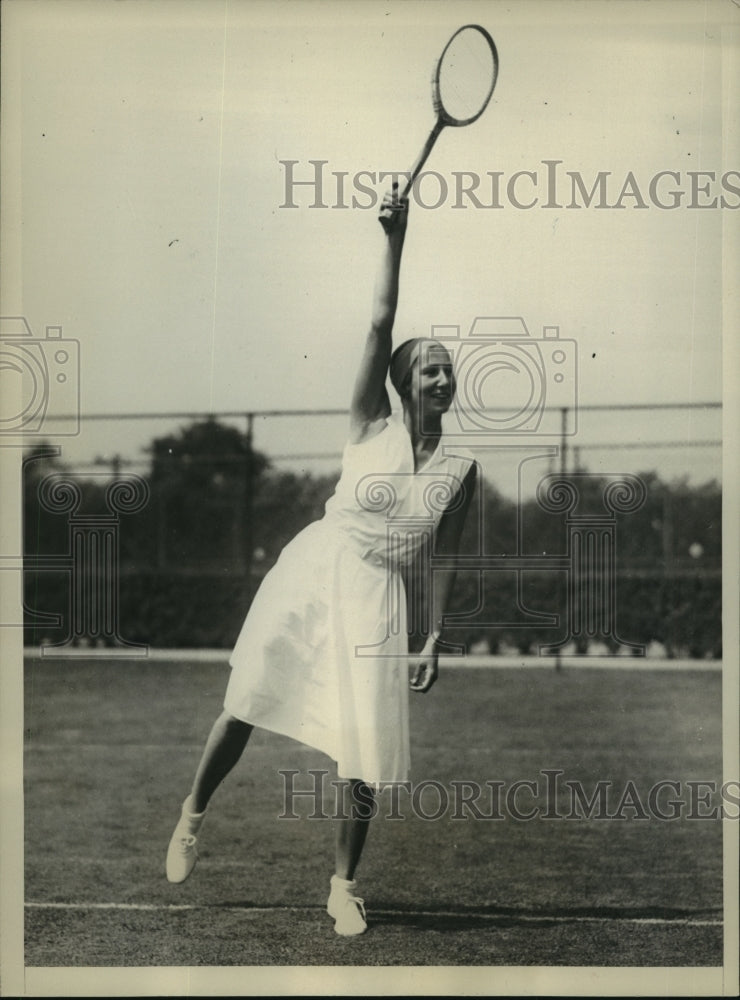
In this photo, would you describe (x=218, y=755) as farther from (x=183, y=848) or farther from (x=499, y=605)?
(x=499, y=605)

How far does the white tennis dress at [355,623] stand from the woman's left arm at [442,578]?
0.18ft

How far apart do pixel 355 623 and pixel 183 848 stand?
1.14 metres

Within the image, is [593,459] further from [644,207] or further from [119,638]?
[119,638]

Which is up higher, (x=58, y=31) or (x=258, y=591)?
(x=58, y=31)

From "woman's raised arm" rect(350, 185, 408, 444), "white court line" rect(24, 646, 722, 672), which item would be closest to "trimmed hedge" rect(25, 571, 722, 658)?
"white court line" rect(24, 646, 722, 672)

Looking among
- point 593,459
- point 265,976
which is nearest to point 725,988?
point 265,976

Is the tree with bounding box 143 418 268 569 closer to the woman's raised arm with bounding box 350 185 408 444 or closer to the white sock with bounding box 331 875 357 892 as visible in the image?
the woman's raised arm with bounding box 350 185 408 444

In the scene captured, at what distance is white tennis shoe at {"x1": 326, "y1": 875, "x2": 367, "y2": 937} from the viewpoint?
197 inches

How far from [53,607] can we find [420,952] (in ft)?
6.34

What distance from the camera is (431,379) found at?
197 inches

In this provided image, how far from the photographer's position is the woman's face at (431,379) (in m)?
5.00

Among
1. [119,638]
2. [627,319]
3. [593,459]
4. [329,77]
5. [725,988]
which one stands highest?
[329,77]

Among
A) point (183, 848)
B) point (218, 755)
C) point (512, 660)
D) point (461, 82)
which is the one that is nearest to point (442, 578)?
point (218, 755)

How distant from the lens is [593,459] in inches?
206
